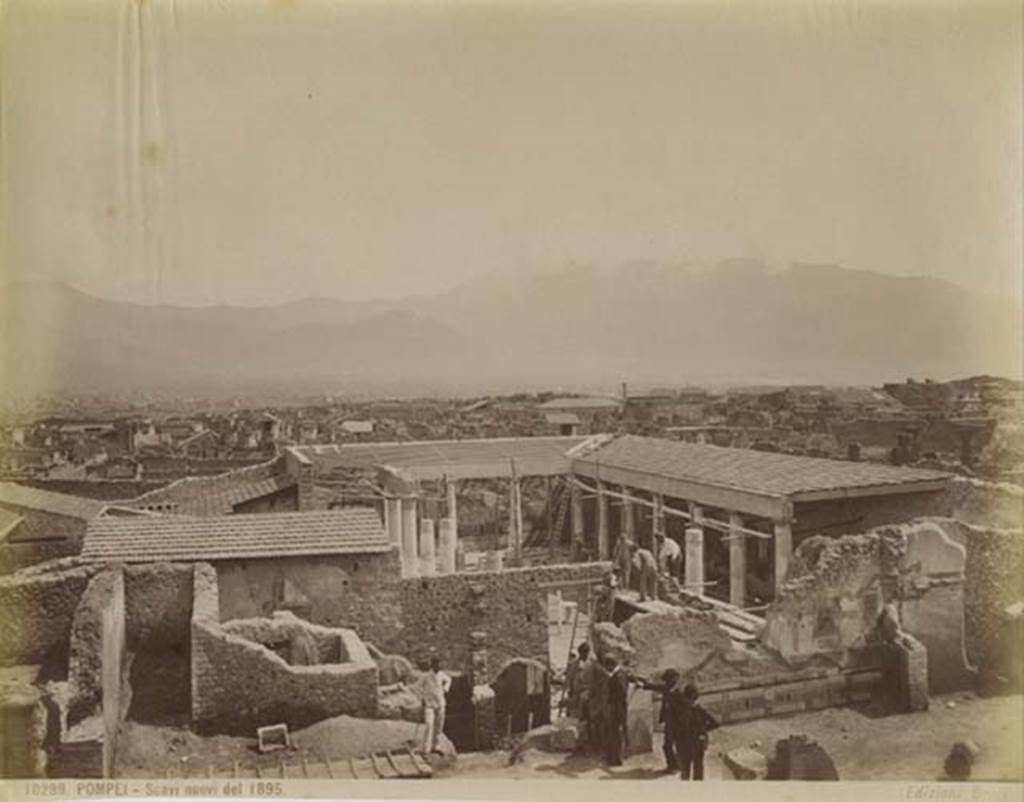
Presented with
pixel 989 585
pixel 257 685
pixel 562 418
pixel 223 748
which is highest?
pixel 562 418

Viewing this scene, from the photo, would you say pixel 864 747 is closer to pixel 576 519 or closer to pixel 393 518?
pixel 576 519

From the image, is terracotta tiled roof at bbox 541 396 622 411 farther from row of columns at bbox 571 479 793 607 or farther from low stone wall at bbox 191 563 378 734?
low stone wall at bbox 191 563 378 734

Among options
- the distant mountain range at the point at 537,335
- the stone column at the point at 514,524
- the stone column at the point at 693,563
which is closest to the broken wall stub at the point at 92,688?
the distant mountain range at the point at 537,335

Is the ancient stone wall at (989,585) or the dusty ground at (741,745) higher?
the ancient stone wall at (989,585)

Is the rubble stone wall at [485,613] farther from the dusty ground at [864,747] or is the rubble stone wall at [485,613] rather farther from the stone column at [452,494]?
the dusty ground at [864,747]

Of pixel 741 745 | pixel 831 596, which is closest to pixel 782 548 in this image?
pixel 831 596

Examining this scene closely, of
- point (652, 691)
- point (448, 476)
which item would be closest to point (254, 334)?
point (448, 476)
